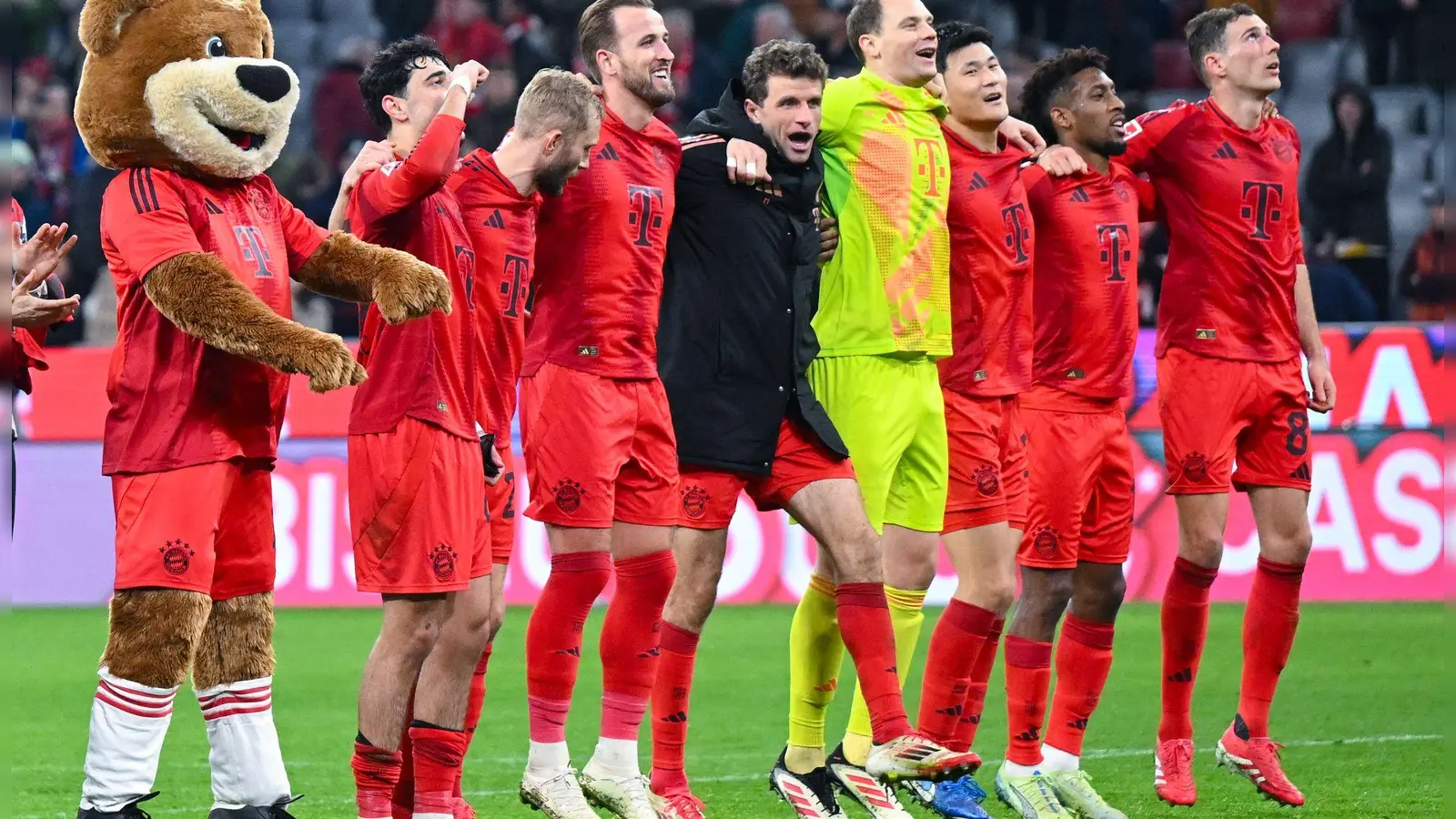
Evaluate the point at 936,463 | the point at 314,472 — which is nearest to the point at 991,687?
the point at 936,463

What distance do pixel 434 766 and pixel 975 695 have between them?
2.11m

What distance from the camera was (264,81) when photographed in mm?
4719

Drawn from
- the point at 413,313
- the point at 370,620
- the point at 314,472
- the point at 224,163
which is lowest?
the point at 370,620

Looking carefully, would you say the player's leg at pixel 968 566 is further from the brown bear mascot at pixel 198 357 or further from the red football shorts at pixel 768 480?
the brown bear mascot at pixel 198 357

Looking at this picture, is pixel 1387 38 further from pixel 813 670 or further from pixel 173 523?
pixel 173 523

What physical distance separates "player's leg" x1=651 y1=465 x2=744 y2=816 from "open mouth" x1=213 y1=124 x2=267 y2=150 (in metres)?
1.70

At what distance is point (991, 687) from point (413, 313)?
4.92 m

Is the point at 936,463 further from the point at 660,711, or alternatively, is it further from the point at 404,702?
the point at 404,702

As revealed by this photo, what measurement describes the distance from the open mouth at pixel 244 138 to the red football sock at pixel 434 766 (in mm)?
1568

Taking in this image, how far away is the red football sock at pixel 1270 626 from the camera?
265 inches

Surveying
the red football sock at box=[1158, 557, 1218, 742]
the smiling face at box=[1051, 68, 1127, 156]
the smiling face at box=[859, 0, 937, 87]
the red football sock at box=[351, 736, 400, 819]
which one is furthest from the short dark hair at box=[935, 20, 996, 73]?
the red football sock at box=[351, 736, 400, 819]

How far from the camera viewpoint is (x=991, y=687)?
8898 millimetres

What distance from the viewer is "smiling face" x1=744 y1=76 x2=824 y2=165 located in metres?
5.79

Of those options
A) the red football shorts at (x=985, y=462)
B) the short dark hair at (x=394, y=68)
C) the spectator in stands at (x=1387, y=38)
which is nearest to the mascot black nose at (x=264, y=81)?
the short dark hair at (x=394, y=68)
